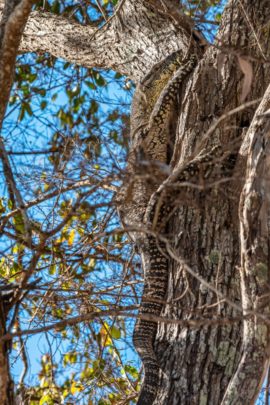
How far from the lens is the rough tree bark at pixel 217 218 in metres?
3.85

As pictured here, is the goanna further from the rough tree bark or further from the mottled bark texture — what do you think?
the mottled bark texture

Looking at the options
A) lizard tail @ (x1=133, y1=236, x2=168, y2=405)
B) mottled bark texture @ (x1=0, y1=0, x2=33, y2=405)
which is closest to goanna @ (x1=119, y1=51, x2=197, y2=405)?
lizard tail @ (x1=133, y1=236, x2=168, y2=405)

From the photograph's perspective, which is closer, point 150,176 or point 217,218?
point 150,176

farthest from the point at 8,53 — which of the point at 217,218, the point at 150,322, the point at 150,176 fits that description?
the point at 150,322

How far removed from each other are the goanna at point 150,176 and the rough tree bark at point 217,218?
9 centimetres

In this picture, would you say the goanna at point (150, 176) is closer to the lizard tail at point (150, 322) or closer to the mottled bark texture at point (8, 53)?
the lizard tail at point (150, 322)

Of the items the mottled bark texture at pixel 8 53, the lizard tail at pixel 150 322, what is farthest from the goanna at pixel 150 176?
the mottled bark texture at pixel 8 53

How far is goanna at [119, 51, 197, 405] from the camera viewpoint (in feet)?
13.8

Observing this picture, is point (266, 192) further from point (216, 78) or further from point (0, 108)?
point (216, 78)

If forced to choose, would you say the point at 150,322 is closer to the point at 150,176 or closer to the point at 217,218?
the point at 217,218

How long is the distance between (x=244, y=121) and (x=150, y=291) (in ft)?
4.66

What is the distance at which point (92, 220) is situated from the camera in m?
6.15

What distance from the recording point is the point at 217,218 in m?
5.03

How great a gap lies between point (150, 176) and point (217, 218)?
199 centimetres
